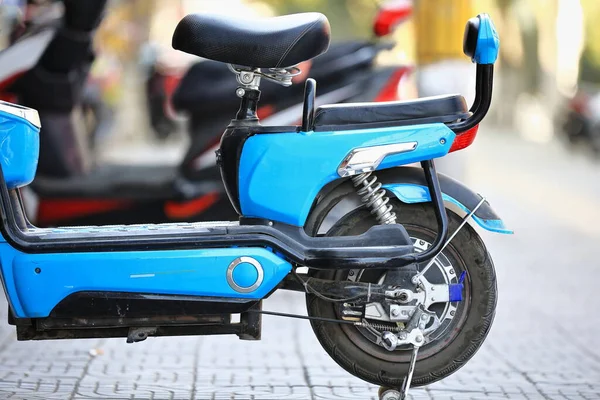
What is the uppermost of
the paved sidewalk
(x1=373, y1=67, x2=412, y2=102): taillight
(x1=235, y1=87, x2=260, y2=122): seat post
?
(x1=235, y1=87, x2=260, y2=122): seat post

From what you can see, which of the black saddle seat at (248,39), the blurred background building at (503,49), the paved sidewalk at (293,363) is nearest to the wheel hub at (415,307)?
the paved sidewalk at (293,363)

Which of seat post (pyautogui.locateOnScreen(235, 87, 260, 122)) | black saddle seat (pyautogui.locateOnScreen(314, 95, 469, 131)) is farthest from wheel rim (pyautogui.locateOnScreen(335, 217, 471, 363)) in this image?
seat post (pyautogui.locateOnScreen(235, 87, 260, 122))

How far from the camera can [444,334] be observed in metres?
4.44

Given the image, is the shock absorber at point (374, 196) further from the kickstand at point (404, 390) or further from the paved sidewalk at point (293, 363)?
the paved sidewalk at point (293, 363)

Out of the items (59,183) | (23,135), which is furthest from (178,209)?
(23,135)

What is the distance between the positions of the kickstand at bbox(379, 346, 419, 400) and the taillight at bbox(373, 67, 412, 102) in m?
3.34

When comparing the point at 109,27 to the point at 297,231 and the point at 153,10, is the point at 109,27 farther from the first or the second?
the point at 153,10

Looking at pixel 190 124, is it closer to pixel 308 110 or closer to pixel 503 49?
pixel 308 110

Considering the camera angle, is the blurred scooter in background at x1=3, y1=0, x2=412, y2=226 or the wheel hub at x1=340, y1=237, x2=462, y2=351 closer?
the wheel hub at x1=340, y1=237, x2=462, y2=351

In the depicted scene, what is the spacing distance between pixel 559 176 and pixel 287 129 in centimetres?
1778

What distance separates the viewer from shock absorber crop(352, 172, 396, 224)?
4.38m

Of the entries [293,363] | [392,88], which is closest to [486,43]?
[293,363]

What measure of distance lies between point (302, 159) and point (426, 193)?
46 centimetres

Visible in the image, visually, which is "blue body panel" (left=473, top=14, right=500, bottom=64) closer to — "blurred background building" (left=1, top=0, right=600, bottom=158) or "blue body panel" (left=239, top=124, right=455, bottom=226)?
"blue body panel" (left=239, top=124, right=455, bottom=226)
